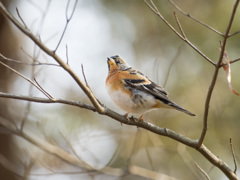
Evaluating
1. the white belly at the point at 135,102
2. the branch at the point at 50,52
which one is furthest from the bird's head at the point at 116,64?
the branch at the point at 50,52

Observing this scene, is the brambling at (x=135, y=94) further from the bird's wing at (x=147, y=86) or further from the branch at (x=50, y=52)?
the branch at (x=50, y=52)

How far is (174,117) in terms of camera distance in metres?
9.53

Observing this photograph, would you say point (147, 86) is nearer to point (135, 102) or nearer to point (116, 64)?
point (135, 102)

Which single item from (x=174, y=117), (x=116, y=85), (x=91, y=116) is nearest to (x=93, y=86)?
(x=91, y=116)

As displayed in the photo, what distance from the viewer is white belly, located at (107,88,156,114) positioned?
17.5 feet

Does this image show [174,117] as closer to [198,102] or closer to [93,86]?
[198,102]

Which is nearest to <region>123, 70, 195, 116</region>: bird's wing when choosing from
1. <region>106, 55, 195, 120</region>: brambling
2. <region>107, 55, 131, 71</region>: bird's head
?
<region>106, 55, 195, 120</region>: brambling

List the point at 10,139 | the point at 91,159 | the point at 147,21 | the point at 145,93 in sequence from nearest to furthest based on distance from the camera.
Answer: the point at 145,93 → the point at 91,159 → the point at 10,139 → the point at 147,21

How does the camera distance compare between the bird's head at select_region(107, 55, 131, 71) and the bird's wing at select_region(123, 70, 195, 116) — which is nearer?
the bird's wing at select_region(123, 70, 195, 116)

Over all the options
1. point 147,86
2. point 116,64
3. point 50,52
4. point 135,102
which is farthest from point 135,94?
point 50,52

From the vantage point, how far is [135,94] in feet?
17.8

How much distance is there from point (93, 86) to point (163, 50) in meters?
2.76

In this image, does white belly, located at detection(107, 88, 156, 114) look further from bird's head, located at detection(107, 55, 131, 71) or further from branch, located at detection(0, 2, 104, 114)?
branch, located at detection(0, 2, 104, 114)

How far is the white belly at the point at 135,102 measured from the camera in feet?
17.5
